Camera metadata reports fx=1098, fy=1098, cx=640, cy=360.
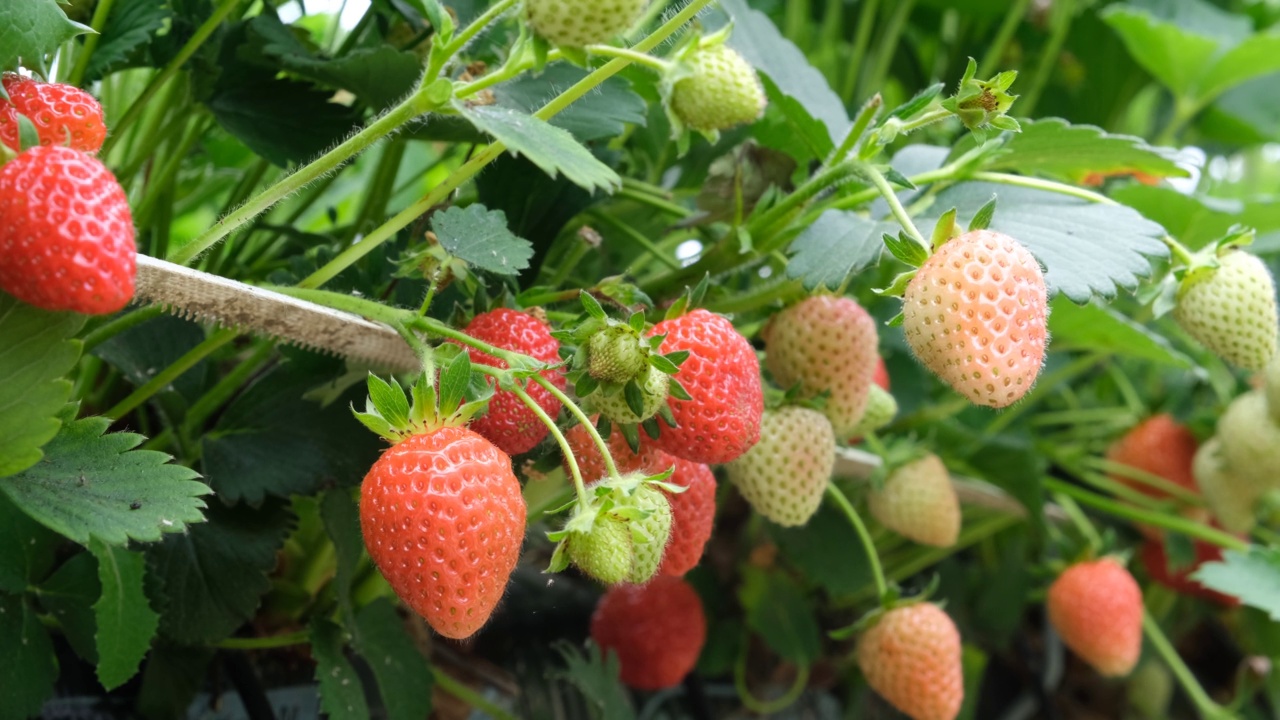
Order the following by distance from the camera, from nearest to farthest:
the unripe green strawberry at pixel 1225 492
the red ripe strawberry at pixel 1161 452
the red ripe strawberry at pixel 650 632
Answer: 1. the red ripe strawberry at pixel 650 632
2. the unripe green strawberry at pixel 1225 492
3. the red ripe strawberry at pixel 1161 452

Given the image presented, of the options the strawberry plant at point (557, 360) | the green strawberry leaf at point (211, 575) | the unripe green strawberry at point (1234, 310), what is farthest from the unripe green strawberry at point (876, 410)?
the green strawberry leaf at point (211, 575)

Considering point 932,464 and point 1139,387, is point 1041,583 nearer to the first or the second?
point 1139,387

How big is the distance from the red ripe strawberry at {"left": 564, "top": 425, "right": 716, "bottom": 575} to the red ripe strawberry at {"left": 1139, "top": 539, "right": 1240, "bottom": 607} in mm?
843

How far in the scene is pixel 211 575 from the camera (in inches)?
27.2

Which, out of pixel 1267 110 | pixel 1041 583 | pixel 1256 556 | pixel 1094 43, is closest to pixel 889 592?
pixel 1256 556

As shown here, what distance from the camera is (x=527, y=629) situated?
103 cm

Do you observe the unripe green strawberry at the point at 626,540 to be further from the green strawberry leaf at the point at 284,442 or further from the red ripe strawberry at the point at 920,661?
the red ripe strawberry at the point at 920,661

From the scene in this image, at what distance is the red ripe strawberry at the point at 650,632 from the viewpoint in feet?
3.31

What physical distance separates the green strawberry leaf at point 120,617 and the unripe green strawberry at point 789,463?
37 cm

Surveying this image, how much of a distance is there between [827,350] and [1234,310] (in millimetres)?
254

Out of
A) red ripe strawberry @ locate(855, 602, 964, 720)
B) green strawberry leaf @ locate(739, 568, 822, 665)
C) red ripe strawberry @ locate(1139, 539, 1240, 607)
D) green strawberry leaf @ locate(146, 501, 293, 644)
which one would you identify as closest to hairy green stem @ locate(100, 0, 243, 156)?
green strawberry leaf @ locate(146, 501, 293, 644)

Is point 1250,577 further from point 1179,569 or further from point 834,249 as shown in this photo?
point 834,249

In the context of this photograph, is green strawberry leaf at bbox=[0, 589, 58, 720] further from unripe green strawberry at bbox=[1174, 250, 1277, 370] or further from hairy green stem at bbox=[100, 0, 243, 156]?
unripe green strawberry at bbox=[1174, 250, 1277, 370]

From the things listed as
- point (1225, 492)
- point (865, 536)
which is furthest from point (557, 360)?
point (1225, 492)
